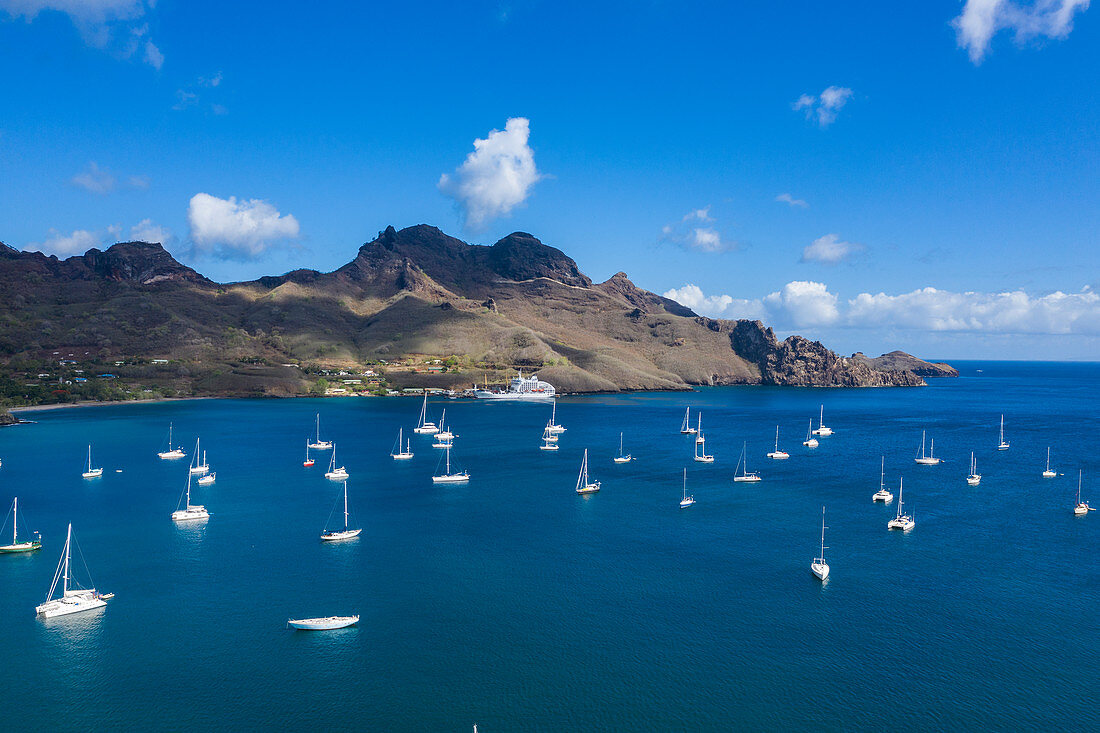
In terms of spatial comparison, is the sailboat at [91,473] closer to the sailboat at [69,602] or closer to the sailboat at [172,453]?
the sailboat at [172,453]

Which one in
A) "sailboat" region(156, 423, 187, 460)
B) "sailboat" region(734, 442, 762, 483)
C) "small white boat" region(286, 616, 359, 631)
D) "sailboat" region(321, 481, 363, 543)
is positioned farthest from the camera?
"sailboat" region(156, 423, 187, 460)

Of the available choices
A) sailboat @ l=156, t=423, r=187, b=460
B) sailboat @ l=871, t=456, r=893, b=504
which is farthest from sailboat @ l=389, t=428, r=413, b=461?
sailboat @ l=871, t=456, r=893, b=504

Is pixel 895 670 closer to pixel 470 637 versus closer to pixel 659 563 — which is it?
pixel 659 563

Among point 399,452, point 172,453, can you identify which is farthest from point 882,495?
point 172,453

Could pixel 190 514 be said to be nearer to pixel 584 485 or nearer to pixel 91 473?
pixel 91 473

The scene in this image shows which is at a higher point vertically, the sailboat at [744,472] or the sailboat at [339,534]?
the sailboat at [744,472]

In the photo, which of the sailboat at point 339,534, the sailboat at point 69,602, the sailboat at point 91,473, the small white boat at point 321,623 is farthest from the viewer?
the sailboat at point 91,473

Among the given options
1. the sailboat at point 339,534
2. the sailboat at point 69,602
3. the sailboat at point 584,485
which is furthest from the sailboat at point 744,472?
the sailboat at point 69,602

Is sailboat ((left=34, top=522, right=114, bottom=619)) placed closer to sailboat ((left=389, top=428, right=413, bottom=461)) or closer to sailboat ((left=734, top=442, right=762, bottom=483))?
sailboat ((left=389, top=428, right=413, bottom=461))

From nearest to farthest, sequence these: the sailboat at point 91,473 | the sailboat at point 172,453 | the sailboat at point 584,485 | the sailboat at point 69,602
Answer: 1. the sailboat at point 69,602
2. the sailboat at point 584,485
3. the sailboat at point 91,473
4. the sailboat at point 172,453
